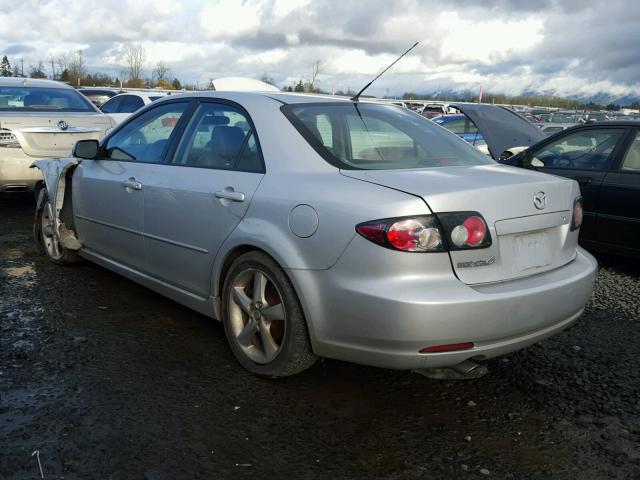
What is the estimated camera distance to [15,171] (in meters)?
7.53

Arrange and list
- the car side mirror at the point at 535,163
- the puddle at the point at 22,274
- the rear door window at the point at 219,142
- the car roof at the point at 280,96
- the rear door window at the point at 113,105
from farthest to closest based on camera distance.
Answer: the rear door window at the point at 113,105
the car side mirror at the point at 535,163
the puddle at the point at 22,274
the car roof at the point at 280,96
the rear door window at the point at 219,142

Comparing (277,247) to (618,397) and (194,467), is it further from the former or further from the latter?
(618,397)

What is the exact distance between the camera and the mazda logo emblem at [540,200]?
10.1ft

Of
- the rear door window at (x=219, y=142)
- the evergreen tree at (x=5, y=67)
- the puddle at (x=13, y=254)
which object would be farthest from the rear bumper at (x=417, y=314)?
the evergreen tree at (x=5, y=67)

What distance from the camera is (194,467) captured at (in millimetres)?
2594

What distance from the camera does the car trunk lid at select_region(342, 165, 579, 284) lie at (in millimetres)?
2828

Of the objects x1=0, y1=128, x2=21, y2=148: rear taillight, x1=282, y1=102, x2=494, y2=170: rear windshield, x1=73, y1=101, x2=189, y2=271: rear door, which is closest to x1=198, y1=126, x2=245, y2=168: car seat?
x1=282, y1=102, x2=494, y2=170: rear windshield

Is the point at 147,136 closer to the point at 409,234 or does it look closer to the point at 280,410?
the point at 280,410

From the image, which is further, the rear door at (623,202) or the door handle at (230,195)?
the rear door at (623,202)

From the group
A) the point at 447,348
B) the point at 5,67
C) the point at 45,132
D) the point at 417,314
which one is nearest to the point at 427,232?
the point at 417,314

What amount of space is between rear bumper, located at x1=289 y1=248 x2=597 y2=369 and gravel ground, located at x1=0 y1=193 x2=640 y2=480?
37cm

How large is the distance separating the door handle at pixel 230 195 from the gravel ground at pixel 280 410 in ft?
3.11

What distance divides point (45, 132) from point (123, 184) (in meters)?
3.94

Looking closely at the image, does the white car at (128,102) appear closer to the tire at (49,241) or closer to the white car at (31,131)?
the white car at (31,131)
